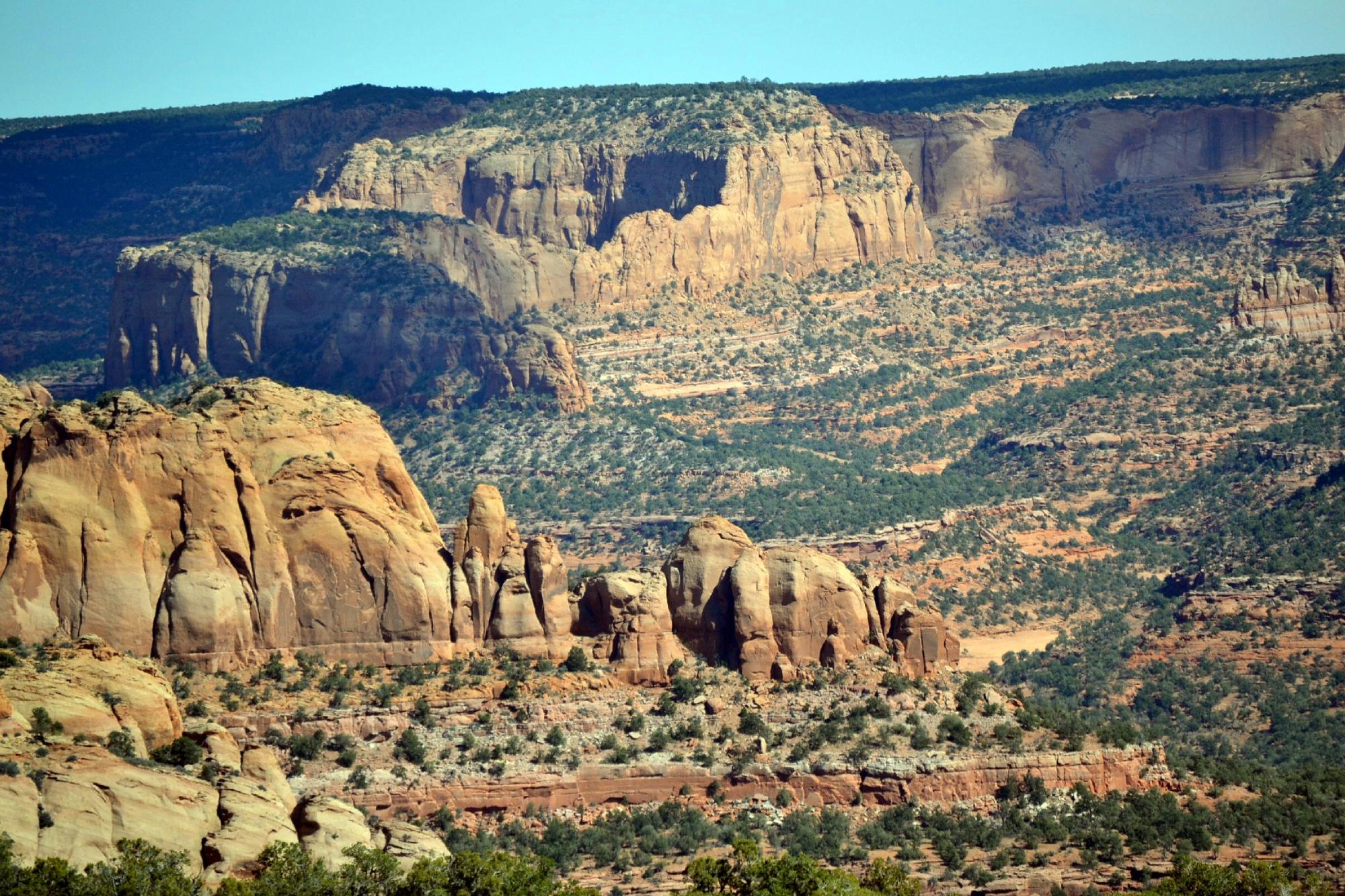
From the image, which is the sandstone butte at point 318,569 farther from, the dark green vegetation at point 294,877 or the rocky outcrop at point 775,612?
the dark green vegetation at point 294,877

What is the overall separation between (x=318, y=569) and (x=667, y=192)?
339 ft

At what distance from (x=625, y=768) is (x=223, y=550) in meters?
12.4

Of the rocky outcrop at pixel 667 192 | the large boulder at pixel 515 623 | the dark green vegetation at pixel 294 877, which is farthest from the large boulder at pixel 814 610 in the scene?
the rocky outcrop at pixel 667 192

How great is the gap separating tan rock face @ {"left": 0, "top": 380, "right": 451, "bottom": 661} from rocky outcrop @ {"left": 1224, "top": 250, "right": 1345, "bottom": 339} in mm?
84317

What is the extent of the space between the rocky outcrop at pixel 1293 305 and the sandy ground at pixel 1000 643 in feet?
121

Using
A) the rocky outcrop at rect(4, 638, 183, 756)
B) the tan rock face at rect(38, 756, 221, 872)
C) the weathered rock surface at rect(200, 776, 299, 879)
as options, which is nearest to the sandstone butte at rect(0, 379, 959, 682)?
the rocky outcrop at rect(4, 638, 183, 756)

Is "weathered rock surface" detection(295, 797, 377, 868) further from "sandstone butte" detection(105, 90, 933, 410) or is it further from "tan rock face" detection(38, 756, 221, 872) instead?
"sandstone butte" detection(105, 90, 933, 410)

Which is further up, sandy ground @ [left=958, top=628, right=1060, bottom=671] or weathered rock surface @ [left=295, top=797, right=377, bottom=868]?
weathered rock surface @ [left=295, top=797, right=377, bottom=868]

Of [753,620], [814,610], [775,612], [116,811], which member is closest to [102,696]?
[116,811]

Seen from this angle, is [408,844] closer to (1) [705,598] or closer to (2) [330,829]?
(2) [330,829]

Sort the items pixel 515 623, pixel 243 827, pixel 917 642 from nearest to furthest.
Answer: pixel 243 827 < pixel 515 623 < pixel 917 642

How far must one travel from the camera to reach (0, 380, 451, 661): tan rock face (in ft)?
273

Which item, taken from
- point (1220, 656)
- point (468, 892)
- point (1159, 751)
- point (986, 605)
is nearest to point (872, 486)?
point (986, 605)

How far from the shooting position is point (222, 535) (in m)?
85.3
